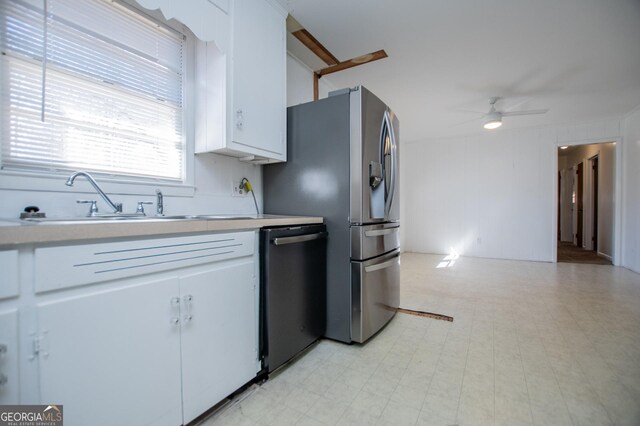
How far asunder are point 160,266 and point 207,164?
1.05 m

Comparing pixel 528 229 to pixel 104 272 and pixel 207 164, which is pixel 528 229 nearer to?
pixel 207 164

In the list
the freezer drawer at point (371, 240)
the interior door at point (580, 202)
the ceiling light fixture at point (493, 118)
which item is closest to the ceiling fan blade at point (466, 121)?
the ceiling light fixture at point (493, 118)

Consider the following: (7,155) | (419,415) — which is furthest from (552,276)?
(7,155)

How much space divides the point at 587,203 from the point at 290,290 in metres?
8.23

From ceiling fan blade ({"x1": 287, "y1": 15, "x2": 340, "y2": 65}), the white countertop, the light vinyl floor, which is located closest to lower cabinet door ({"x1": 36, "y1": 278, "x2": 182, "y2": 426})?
the white countertop

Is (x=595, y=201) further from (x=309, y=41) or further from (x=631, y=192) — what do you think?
(x=309, y=41)

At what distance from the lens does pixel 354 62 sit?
2.93 m

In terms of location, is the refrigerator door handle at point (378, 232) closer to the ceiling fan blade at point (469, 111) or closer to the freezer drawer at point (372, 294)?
the freezer drawer at point (372, 294)

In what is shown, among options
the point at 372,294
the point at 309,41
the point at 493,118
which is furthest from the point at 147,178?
the point at 493,118

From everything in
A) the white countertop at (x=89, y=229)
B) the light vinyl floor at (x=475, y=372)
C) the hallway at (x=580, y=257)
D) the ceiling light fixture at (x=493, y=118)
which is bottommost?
the light vinyl floor at (x=475, y=372)

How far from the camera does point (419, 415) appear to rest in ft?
4.38

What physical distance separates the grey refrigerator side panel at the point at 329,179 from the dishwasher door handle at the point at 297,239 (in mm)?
142

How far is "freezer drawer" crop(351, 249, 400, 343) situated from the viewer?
196 cm

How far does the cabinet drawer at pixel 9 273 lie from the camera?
0.74 metres
